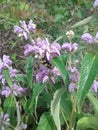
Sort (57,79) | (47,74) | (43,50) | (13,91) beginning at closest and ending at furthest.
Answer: (43,50) → (47,74) → (57,79) → (13,91)

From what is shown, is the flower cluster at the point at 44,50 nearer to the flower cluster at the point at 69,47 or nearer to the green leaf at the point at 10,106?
the flower cluster at the point at 69,47

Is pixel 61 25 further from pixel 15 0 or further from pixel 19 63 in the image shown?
pixel 19 63

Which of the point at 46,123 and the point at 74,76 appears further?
the point at 46,123

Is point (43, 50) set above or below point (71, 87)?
above

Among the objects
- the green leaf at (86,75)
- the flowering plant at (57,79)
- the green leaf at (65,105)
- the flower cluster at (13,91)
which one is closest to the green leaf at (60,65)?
→ the flowering plant at (57,79)

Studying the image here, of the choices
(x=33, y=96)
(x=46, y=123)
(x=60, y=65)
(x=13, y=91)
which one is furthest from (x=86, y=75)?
(x=13, y=91)

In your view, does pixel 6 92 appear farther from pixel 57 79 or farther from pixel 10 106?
pixel 57 79

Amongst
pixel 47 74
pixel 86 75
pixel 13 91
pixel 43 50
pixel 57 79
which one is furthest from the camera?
pixel 13 91

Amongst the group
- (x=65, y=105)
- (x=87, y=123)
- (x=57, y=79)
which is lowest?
(x=87, y=123)
